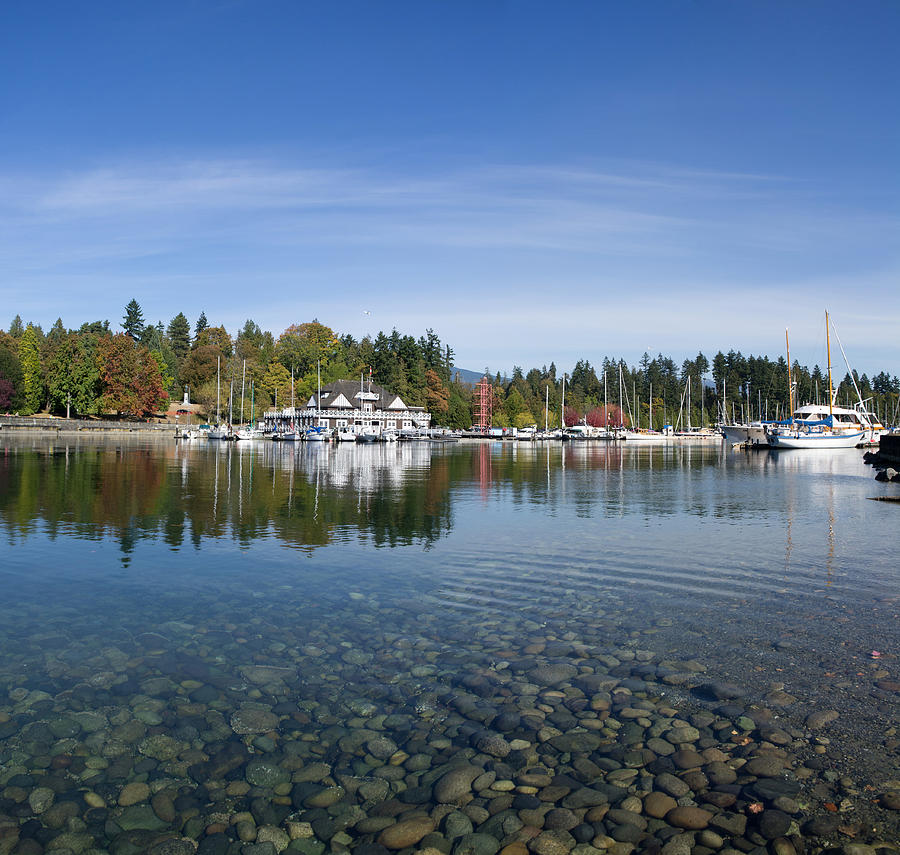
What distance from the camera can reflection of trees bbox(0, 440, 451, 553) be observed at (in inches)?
755

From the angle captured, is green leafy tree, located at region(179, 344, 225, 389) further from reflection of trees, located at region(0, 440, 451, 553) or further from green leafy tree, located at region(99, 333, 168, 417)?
reflection of trees, located at region(0, 440, 451, 553)

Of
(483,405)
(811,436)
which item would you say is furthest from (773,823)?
(483,405)

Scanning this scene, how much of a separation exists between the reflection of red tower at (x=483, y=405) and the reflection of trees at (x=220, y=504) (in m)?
136

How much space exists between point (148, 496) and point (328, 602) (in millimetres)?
18814

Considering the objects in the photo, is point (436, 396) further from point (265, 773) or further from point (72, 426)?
point (265, 773)

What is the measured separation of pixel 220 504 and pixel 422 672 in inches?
748

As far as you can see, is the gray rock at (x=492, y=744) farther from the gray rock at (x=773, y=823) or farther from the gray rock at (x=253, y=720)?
the gray rock at (x=773, y=823)

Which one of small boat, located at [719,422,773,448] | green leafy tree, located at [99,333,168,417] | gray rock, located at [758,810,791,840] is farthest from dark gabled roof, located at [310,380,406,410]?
gray rock, located at [758,810,791,840]

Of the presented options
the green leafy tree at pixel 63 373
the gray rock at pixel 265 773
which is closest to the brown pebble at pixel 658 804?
the gray rock at pixel 265 773

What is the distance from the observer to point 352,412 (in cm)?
14425

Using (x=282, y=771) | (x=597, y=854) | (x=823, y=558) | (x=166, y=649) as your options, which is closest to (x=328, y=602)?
Answer: (x=166, y=649)

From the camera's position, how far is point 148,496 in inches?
1097

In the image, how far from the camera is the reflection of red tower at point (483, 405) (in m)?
179

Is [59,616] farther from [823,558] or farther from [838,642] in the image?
[823,558]
